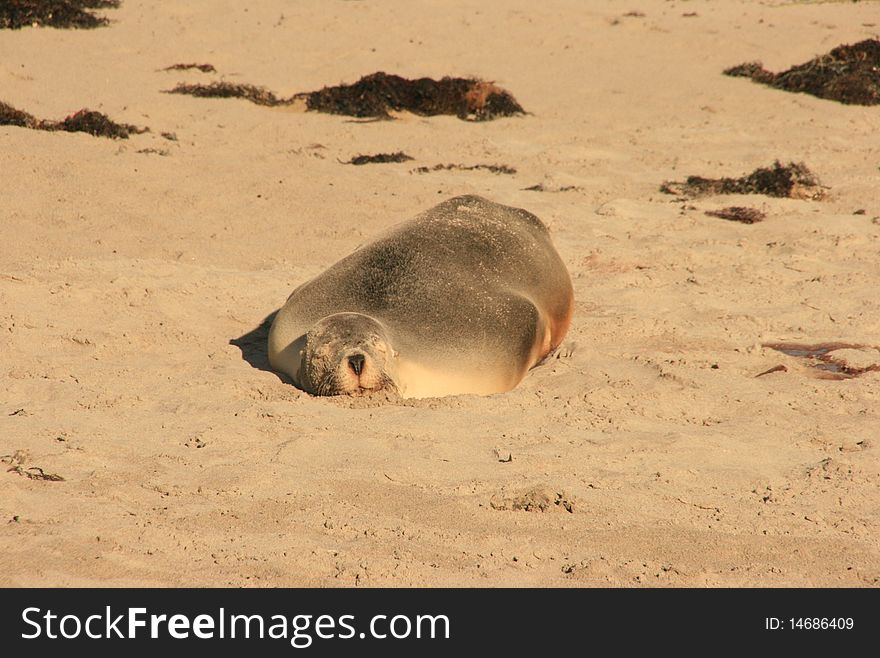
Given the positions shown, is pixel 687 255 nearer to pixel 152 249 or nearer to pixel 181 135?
pixel 152 249

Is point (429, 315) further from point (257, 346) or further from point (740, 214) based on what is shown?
point (740, 214)

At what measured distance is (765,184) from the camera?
8734 mm

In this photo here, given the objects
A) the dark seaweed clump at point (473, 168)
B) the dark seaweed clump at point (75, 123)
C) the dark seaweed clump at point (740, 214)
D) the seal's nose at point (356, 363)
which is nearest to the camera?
the seal's nose at point (356, 363)

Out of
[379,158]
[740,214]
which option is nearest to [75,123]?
[379,158]

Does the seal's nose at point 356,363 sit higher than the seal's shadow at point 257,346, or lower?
higher

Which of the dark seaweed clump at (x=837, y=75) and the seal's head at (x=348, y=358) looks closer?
the seal's head at (x=348, y=358)

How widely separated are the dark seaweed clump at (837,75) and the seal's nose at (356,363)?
28.5 ft

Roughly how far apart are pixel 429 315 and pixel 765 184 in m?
4.60

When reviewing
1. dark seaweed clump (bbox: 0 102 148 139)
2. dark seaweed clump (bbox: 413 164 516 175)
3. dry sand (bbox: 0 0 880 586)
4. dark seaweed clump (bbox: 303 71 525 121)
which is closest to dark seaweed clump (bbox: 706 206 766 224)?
dry sand (bbox: 0 0 880 586)

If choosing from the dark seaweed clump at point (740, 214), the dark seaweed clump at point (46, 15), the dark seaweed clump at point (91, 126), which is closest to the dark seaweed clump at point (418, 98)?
the dark seaweed clump at point (91, 126)

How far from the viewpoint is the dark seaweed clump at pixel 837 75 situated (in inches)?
461

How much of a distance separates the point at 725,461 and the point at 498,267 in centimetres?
184

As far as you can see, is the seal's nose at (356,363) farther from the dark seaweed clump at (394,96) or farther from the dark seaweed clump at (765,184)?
the dark seaweed clump at (394,96)
